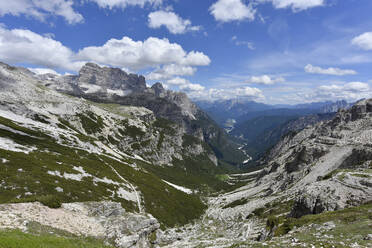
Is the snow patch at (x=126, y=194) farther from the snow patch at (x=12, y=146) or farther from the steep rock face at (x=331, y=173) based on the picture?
the steep rock face at (x=331, y=173)

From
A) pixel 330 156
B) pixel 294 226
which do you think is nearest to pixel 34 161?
pixel 294 226

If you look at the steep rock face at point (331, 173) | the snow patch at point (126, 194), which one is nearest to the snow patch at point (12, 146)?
the snow patch at point (126, 194)

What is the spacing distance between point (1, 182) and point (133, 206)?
145 feet

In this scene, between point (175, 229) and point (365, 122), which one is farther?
point (365, 122)

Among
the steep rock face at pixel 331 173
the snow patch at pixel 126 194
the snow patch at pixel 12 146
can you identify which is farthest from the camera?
the snow patch at pixel 126 194

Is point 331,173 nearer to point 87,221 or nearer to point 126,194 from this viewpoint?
point 87,221

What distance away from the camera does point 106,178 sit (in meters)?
88.2

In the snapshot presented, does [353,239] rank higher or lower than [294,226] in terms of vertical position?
higher

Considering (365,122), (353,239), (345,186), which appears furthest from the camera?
(365,122)

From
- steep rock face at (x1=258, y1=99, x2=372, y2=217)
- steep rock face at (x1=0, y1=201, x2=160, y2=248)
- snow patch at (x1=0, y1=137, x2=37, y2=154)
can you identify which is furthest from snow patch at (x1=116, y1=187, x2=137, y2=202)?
steep rock face at (x1=258, y1=99, x2=372, y2=217)

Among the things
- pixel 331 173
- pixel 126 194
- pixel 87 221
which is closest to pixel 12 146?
pixel 126 194

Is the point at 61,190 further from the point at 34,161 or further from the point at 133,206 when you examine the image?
the point at 133,206

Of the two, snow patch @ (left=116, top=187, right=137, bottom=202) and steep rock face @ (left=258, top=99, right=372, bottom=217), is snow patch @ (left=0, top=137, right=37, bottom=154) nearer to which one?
snow patch @ (left=116, top=187, right=137, bottom=202)

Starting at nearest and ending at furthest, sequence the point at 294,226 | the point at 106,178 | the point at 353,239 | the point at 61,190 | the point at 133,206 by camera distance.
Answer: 1. the point at 353,239
2. the point at 294,226
3. the point at 61,190
4. the point at 133,206
5. the point at 106,178
